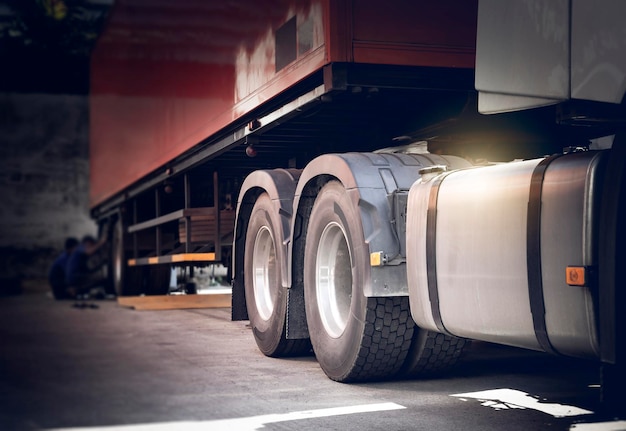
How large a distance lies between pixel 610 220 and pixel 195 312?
8.01 metres

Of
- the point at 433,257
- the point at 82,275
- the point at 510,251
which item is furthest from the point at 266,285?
the point at 82,275

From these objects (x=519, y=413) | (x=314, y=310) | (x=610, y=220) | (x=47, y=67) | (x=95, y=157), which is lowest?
(x=519, y=413)

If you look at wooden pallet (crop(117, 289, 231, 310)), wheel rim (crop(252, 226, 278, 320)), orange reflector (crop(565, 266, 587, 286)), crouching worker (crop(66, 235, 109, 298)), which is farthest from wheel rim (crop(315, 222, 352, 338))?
crouching worker (crop(66, 235, 109, 298))

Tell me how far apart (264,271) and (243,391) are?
182cm

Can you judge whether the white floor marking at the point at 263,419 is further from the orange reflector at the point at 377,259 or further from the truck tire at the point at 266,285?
the truck tire at the point at 266,285

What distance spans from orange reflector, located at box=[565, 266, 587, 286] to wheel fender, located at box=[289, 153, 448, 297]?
1.43 m

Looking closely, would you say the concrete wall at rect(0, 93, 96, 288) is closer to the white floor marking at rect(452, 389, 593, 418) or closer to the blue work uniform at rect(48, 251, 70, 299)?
the blue work uniform at rect(48, 251, 70, 299)

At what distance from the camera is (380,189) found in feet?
16.5

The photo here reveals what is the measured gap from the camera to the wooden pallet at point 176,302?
1169 centimetres

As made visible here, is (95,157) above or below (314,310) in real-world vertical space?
above

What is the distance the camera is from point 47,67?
77.5 feet

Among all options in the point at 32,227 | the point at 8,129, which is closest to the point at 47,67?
the point at 8,129

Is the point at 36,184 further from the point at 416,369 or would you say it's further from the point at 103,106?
the point at 416,369

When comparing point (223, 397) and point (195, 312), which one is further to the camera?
point (195, 312)
